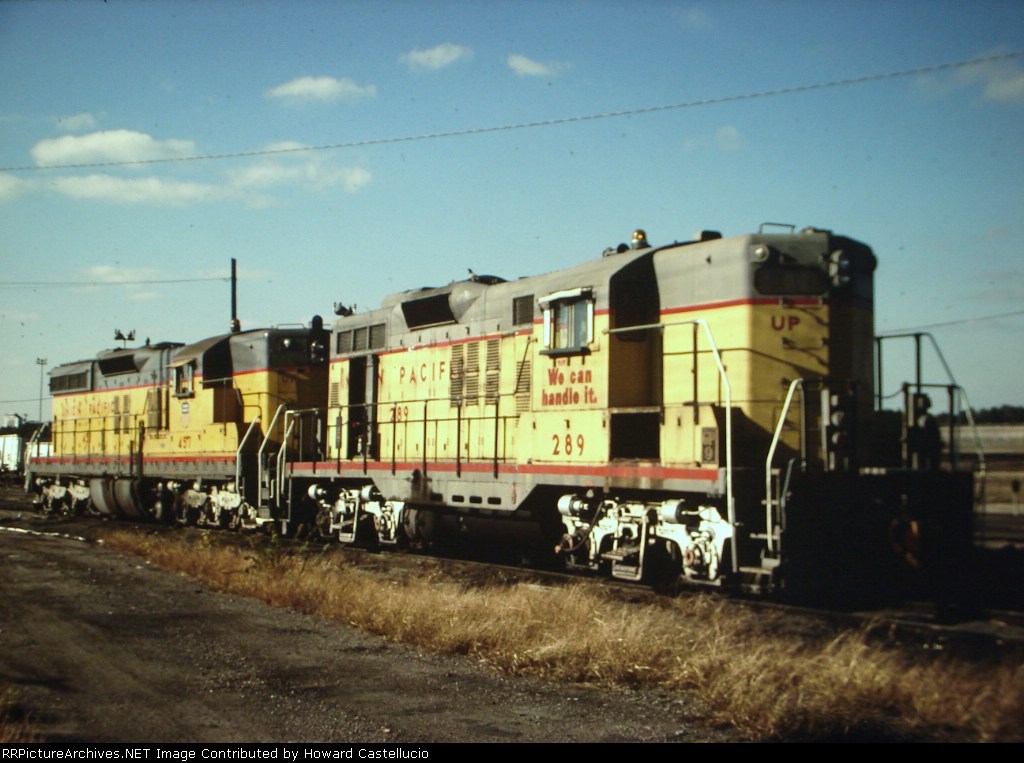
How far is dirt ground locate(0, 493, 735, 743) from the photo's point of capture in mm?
5789

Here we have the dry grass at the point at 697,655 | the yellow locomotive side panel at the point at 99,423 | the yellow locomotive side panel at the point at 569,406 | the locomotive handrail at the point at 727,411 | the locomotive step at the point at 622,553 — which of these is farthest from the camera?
the yellow locomotive side panel at the point at 99,423

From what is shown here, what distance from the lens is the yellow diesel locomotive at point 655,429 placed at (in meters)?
9.38

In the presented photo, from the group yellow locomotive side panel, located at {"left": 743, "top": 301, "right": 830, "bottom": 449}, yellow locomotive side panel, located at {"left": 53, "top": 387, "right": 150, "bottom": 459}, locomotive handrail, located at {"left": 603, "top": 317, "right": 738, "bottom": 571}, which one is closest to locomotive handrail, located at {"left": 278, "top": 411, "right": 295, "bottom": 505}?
yellow locomotive side panel, located at {"left": 53, "top": 387, "right": 150, "bottom": 459}

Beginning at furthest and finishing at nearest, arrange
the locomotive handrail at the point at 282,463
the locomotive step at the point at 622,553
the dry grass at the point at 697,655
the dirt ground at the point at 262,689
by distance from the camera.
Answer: the locomotive handrail at the point at 282,463 < the locomotive step at the point at 622,553 < the dirt ground at the point at 262,689 < the dry grass at the point at 697,655

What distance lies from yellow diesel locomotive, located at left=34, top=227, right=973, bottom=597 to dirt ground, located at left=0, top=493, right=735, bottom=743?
11.0 feet

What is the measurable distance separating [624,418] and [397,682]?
4967 mm

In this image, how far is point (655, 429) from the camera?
37.4 ft

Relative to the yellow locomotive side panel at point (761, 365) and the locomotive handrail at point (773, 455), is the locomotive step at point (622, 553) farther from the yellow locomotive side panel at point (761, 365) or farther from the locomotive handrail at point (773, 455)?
the locomotive handrail at point (773, 455)

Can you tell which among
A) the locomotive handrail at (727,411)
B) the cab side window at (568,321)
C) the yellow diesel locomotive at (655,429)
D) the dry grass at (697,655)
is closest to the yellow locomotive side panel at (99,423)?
the yellow diesel locomotive at (655,429)

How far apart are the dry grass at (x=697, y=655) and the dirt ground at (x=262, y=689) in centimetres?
27

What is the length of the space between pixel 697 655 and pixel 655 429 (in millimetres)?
4639

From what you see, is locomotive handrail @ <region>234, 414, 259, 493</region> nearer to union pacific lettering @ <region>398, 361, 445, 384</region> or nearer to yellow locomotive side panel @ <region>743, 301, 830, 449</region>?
union pacific lettering @ <region>398, 361, 445, 384</region>

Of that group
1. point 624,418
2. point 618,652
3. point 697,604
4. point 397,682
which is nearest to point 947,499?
point 697,604

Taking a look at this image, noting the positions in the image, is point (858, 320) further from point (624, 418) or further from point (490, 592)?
point (490, 592)
